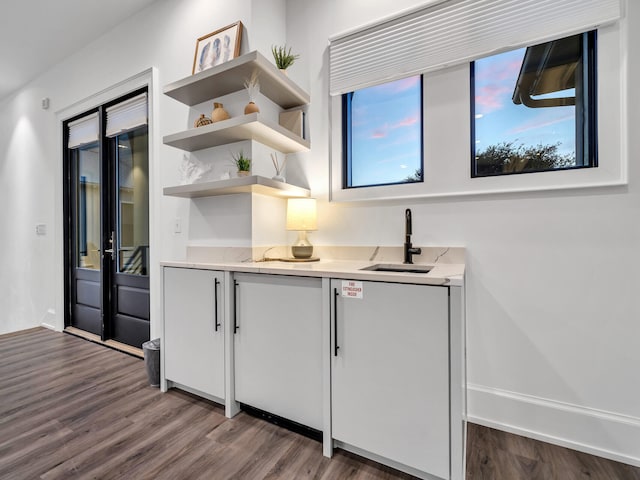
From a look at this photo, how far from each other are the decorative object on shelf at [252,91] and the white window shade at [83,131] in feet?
7.65

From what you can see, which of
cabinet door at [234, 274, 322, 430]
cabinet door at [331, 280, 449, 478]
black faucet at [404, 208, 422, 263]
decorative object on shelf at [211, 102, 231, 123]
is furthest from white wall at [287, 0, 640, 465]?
decorative object on shelf at [211, 102, 231, 123]

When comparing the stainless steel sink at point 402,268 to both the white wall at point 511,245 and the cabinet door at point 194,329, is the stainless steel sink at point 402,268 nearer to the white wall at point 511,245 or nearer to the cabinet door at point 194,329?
the white wall at point 511,245

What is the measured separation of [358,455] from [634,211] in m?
1.84

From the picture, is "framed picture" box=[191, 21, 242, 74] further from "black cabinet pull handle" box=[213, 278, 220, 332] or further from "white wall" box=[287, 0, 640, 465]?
"black cabinet pull handle" box=[213, 278, 220, 332]

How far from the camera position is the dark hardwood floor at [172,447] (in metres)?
1.45

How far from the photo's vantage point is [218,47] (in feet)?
7.73

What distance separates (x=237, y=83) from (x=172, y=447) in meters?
2.30

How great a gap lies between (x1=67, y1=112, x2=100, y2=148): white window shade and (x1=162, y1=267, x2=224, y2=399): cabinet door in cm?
240

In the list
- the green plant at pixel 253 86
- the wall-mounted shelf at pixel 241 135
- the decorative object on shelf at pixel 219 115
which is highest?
the green plant at pixel 253 86

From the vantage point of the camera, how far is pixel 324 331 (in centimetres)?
156

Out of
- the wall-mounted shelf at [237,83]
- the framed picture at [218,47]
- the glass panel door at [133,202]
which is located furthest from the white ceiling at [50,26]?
the wall-mounted shelf at [237,83]

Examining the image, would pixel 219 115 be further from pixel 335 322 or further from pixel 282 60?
pixel 335 322

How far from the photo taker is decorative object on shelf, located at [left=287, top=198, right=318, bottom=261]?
221 cm

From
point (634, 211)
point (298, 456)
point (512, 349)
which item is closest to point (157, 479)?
point (298, 456)
